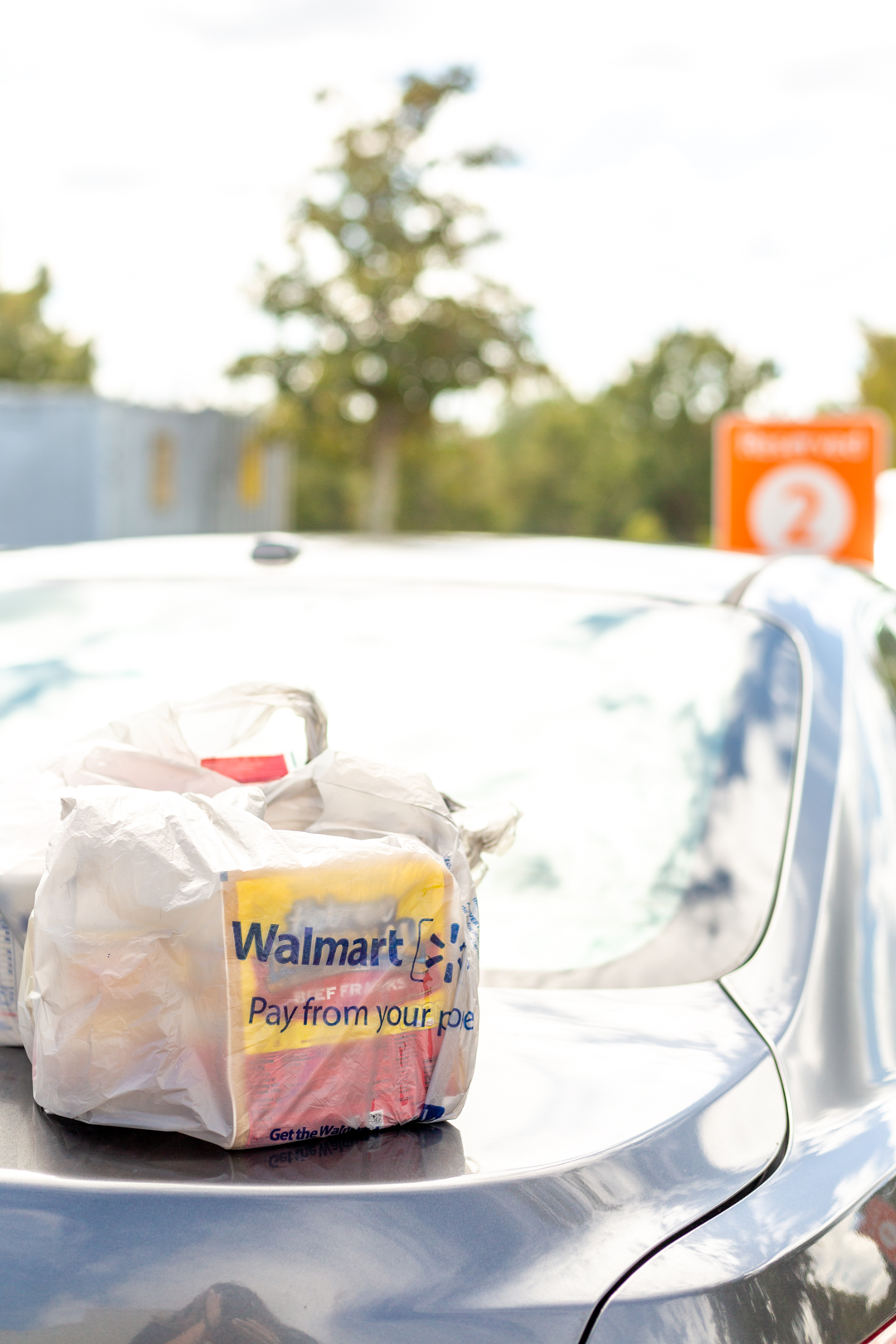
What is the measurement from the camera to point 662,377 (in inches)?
2881

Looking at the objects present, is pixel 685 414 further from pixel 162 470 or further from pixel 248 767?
pixel 248 767

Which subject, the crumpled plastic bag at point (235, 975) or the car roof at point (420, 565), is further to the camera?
the car roof at point (420, 565)

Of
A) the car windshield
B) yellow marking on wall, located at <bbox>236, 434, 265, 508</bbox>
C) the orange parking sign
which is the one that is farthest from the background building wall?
the car windshield

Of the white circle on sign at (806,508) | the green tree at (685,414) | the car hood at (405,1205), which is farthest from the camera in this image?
the green tree at (685,414)

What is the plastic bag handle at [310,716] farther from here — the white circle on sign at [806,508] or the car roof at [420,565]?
the white circle on sign at [806,508]

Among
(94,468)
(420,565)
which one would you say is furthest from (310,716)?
(94,468)

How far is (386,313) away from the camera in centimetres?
2536

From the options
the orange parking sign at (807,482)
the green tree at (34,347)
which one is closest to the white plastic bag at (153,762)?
the orange parking sign at (807,482)

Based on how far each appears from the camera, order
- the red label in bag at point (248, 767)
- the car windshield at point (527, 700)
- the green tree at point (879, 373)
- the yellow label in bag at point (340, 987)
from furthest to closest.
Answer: the green tree at point (879, 373) < the car windshield at point (527, 700) < the red label in bag at point (248, 767) < the yellow label in bag at point (340, 987)

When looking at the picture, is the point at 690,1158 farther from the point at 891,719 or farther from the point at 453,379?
the point at 453,379

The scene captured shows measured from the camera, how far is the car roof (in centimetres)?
209

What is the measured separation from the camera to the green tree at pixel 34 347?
155ft

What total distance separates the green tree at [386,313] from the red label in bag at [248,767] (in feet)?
78.9

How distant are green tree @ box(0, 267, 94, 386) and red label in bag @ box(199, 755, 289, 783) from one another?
48.7 metres
